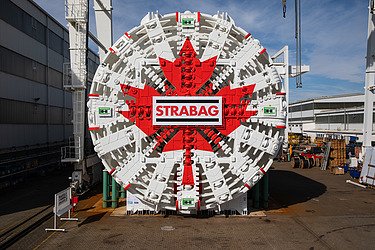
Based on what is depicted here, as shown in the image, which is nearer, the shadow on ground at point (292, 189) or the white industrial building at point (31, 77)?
the shadow on ground at point (292, 189)

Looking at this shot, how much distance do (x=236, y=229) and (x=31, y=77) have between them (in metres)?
17.3

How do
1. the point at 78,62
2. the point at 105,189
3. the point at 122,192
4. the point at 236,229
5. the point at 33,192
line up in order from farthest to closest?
1. the point at 33,192
2. the point at 78,62
3. the point at 122,192
4. the point at 105,189
5. the point at 236,229

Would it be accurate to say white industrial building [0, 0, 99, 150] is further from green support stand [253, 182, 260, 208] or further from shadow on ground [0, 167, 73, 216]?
green support stand [253, 182, 260, 208]

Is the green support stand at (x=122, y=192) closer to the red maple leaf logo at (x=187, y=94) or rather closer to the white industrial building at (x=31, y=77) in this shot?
the red maple leaf logo at (x=187, y=94)

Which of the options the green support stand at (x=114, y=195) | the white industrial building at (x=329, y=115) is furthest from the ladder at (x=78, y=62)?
the white industrial building at (x=329, y=115)

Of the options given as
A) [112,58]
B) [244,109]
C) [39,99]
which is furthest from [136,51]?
[39,99]

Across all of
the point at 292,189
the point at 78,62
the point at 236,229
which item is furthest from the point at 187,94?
the point at 292,189

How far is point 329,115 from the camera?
52.3 meters

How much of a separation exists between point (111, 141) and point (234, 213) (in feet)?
16.0

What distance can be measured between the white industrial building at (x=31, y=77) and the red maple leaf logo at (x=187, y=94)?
7.11 m

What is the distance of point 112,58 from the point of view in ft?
33.8

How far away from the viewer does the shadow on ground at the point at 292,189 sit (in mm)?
13420

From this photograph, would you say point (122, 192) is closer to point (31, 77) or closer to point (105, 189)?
point (105, 189)

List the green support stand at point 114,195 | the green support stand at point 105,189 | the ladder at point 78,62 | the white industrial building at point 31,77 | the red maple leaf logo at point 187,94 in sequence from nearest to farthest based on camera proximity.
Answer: the red maple leaf logo at point 187,94
the green support stand at point 114,195
the green support stand at point 105,189
the ladder at point 78,62
the white industrial building at point 31,77
